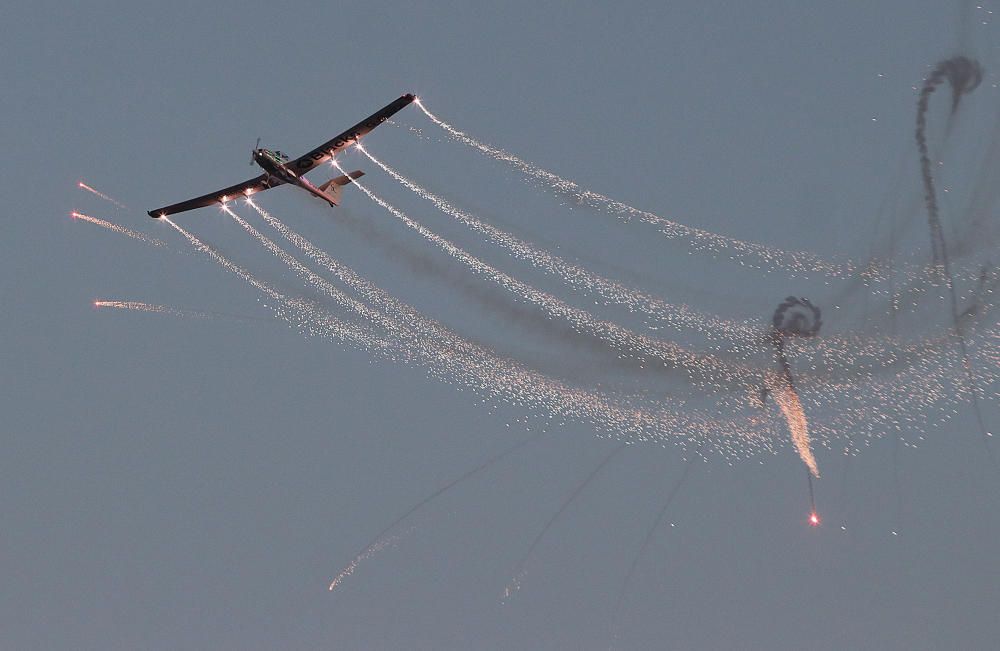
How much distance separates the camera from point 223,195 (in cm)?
7344

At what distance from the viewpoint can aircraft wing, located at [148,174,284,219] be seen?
70.7m

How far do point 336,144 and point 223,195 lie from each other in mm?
10943

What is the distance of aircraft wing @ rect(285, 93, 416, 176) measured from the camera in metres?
64.4

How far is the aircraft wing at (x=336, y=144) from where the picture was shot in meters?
64.4

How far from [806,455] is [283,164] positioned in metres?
30.9

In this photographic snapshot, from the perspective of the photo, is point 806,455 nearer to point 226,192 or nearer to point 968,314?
point 968,314

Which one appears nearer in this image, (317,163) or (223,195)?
(317,163)

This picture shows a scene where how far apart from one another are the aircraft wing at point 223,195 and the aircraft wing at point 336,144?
1882 millimetres

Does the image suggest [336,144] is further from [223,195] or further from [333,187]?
[223,195]

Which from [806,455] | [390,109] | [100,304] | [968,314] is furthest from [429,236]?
[968,314]

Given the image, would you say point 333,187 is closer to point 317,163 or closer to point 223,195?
point 317,163

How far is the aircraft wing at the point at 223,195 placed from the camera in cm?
7074

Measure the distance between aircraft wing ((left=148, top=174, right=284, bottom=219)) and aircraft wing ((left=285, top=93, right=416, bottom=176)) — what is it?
1.88 m

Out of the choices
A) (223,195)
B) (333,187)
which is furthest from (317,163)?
(223,195)
